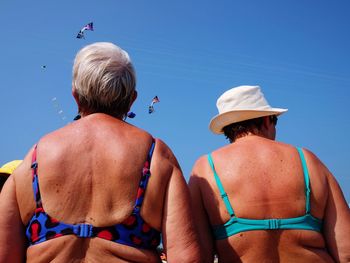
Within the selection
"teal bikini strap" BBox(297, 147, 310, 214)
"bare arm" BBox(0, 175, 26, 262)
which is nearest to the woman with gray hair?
"bare arm" BBox(0, 175, 26, 262)

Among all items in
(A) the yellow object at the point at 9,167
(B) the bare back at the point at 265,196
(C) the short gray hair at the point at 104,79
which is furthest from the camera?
(A) the yellow object at the point at 9,167

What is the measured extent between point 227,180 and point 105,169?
115 cm

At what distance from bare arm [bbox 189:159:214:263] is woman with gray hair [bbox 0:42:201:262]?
76 centimetres

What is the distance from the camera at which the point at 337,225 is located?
10.3 ft

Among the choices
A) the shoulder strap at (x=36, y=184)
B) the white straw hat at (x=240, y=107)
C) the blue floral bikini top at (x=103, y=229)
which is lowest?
the blue floral bikini top at (x=103, y=229)

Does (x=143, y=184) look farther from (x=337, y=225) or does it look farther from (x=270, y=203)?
(x=337, y=225)

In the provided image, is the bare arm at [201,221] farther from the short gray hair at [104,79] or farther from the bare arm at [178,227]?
the short gray hair at [104,79]

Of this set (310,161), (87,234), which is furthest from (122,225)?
(310,161)

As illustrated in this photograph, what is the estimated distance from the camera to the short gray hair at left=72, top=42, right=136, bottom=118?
8.68 feet

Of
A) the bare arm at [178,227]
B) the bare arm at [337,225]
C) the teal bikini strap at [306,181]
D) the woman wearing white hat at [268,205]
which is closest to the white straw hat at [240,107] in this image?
the woman wearing white hat at [268,205]

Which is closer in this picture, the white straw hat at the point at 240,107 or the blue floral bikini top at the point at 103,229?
the blue floral bikini top at the point at 103,229

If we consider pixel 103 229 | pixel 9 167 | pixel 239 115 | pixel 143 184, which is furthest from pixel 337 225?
pixel 9 167

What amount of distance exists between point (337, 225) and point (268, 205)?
0.57 m

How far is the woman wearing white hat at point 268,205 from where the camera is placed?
9.94ft
